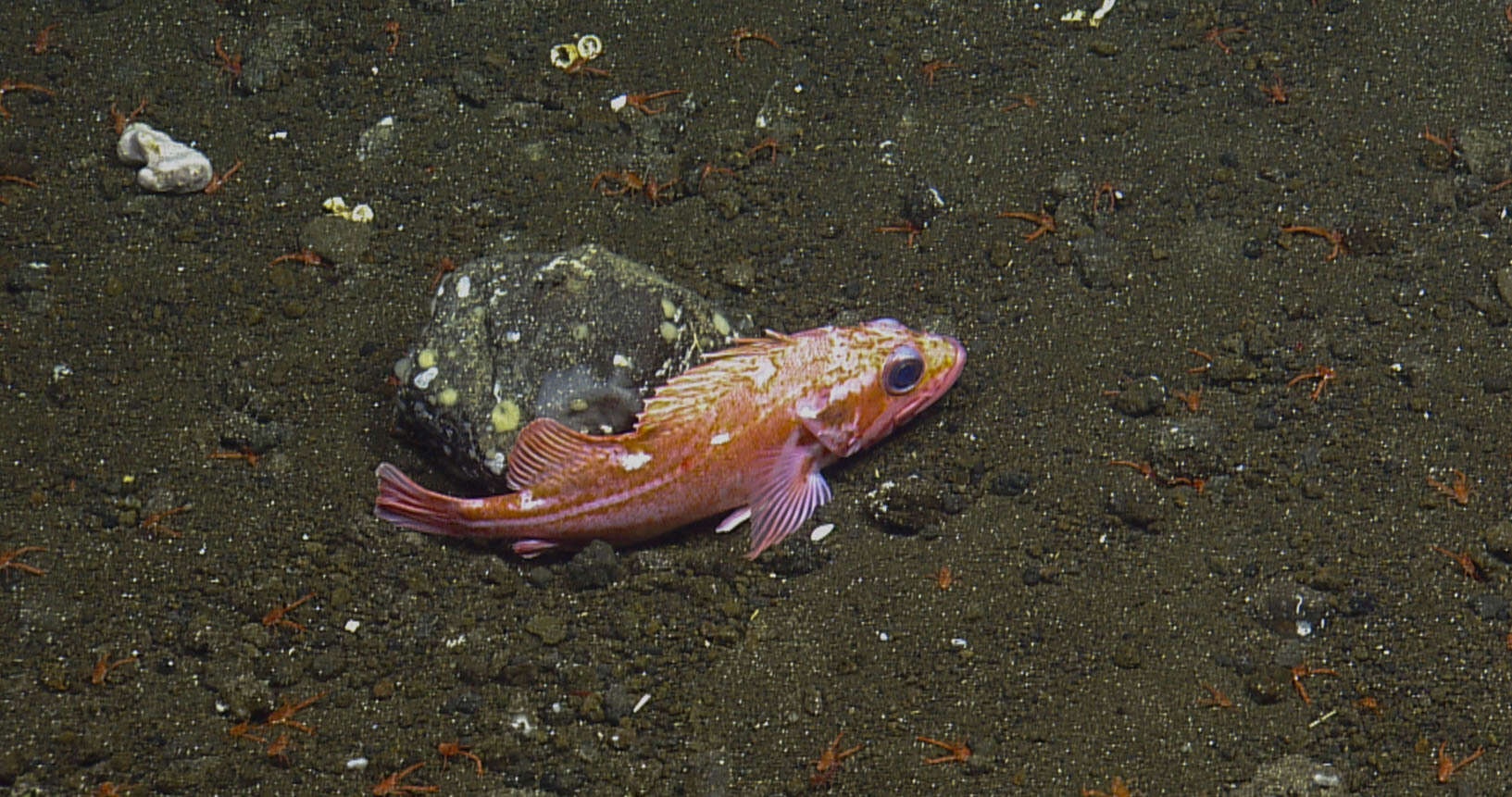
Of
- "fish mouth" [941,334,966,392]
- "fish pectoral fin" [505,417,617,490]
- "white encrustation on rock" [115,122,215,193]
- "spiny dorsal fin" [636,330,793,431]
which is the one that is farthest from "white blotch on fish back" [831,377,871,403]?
"white encrustation on rock" [115,122,215,193]

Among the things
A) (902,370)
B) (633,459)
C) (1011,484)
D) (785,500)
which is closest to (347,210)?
(633,459)

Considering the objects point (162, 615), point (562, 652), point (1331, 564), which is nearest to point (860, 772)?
point (562, 652)

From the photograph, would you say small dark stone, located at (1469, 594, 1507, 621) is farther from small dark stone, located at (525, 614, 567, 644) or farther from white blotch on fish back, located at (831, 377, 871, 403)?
small dark stone, located at (525, 614, 567, 644)

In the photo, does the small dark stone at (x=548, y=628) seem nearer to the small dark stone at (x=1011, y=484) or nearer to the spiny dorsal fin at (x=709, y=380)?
the spiny dorsal fin at (x=709, y=380)

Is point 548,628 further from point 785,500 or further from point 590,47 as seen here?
point 590,47

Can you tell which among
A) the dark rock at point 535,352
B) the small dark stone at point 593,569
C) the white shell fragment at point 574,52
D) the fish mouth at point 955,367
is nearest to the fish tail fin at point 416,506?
the dark rock at point 535,352

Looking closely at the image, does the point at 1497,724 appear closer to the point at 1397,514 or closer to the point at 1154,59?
the point at 1397,514
